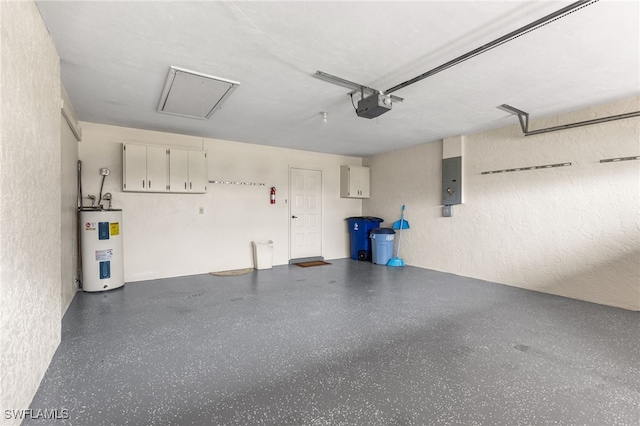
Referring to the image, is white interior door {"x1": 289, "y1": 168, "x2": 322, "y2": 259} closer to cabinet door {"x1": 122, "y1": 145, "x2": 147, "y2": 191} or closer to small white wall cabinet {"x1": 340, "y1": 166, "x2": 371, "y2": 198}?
small white wall cabinet {"x1": 340, "y1": 166, "x2": 371, "y2": 198}

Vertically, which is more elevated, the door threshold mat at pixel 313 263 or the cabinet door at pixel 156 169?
the cabinet door at pixel 156 169

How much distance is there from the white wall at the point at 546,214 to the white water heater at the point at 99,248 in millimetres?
5364

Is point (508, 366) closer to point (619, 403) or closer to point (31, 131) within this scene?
point (619, 403)

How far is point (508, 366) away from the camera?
2246 mm

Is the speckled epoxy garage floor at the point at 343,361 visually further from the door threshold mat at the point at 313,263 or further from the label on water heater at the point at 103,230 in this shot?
the door threshold mat at the point at 313,263

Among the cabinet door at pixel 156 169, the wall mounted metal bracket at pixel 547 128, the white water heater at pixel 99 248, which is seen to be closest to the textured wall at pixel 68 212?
the white water heater at pixel 99 248

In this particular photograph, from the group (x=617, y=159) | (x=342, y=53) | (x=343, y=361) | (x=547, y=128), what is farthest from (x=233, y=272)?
(x=617, y=159)

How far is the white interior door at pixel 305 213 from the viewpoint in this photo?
21.4 ft

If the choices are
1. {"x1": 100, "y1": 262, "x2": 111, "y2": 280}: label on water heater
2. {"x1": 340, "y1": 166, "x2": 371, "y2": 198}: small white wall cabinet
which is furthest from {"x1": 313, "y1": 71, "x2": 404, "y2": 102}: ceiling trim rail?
{"x1": 100, "y1": 262, "x2": 111, "y2": 280}: label on water heater

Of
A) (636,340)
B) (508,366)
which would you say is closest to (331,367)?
(508,366)

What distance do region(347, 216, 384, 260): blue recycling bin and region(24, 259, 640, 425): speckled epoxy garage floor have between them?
111 inches

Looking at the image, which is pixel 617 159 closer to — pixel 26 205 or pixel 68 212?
pixel 26 205

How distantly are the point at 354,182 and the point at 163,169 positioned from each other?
13.4 ft

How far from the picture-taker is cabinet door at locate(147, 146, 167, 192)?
15.9ft
